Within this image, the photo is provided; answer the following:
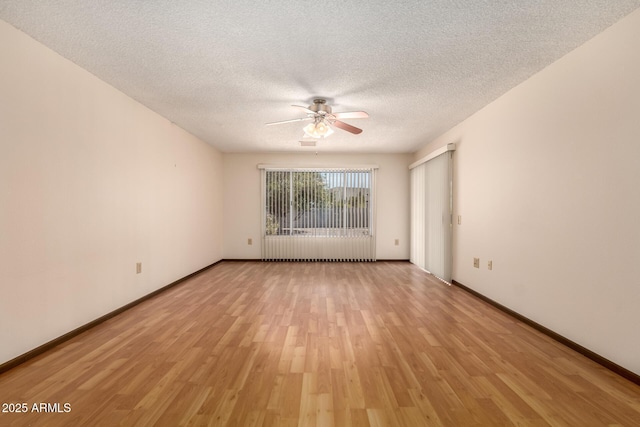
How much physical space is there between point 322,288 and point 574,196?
9.97 feet

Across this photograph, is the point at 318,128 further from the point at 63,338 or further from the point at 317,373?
the point at 63,338

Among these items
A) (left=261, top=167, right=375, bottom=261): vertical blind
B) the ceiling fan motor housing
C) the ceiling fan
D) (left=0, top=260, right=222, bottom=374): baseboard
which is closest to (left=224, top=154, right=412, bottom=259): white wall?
(left=261, top=167, right=375, bottom=261): vertical blind

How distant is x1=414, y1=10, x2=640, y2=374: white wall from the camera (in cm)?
200

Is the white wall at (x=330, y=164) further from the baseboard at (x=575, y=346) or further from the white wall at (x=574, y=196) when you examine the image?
the baseboard at (x=575, y=346)

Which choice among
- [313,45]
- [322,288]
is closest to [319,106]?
[313,45]

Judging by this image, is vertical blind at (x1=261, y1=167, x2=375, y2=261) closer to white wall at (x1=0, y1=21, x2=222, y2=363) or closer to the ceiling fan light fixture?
white wall at (x1=0, y1=21, x2=222, y2=363)

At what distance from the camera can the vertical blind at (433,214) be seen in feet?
15.0

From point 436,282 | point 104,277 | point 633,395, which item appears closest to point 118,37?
point 104,277

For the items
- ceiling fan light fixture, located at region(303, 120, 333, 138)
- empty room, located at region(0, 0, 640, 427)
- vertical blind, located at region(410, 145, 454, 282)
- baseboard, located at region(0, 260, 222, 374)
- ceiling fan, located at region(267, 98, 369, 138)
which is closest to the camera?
empty room, located at region(0, 0, 640, 427)

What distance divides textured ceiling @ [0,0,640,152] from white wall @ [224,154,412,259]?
2.80 metres

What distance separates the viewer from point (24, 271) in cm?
217

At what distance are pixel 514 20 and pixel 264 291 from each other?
3.84m

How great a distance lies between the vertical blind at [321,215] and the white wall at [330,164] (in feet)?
0.62

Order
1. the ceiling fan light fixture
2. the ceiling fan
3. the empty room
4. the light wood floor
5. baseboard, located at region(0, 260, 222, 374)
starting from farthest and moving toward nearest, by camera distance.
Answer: the ceiling fan light fixture → the ceiling fan → baseboard, located at region(0, 260, 222, 374) → the empty room → the light wood floor
